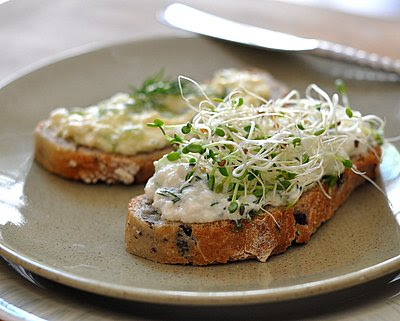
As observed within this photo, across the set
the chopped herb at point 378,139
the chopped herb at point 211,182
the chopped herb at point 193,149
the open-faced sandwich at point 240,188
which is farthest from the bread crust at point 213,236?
the chopped herb at point 378,139

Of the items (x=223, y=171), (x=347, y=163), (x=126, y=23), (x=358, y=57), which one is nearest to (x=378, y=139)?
(x=347, y=163)

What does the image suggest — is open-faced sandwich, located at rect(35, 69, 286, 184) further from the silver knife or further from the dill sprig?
the silver knife

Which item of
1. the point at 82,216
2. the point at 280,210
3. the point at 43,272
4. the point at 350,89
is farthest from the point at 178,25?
the point at 43,272

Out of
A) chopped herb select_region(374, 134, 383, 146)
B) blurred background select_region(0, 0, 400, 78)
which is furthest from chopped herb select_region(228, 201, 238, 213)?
blurred background select_region(0, 0, 400, 78)

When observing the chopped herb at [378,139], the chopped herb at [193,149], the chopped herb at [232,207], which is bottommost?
the chopped herb at [378,139]

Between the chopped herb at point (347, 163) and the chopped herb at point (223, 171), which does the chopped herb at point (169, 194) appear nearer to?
the chopped herb at point (223, 171)

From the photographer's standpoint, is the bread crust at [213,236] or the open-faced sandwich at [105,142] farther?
the open-faced sandwich at [105,142]

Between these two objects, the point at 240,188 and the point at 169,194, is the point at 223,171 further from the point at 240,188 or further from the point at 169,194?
the point at 169,194
